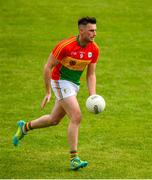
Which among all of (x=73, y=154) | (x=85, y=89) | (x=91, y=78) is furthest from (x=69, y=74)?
(x=85, y=89)

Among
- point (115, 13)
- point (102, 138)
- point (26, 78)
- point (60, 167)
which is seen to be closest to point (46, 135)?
point (102, 138)

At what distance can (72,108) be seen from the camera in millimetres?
11719

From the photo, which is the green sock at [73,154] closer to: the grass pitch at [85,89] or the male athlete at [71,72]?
the male athlete at [71,72]

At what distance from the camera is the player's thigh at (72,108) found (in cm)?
1171

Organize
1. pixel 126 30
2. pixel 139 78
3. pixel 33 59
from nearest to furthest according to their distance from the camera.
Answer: pixel 139 78 < pixel 33 59 < pixel 126 30

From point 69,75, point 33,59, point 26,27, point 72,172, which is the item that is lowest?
point 72,172

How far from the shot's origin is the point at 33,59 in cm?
1948

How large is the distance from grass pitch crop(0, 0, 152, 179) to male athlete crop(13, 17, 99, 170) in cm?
69

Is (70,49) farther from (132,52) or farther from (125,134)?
(132,52)

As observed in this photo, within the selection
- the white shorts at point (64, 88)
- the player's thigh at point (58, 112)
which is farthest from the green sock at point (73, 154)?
the white shorts at point (64, 88)

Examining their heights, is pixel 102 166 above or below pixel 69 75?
below

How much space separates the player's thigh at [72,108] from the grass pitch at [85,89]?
0.86m

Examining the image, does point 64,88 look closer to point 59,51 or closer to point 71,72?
point 71,72

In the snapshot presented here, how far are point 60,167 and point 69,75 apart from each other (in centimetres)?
153
